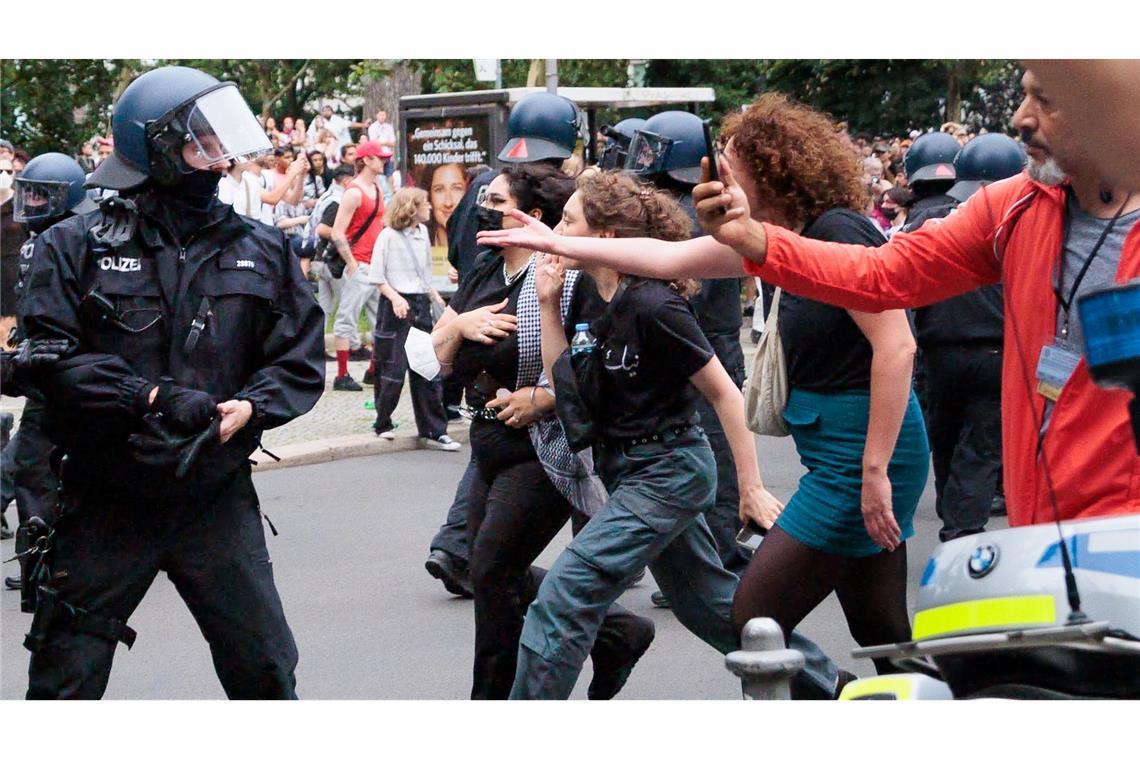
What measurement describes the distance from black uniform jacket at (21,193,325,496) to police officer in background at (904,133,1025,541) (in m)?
3.76

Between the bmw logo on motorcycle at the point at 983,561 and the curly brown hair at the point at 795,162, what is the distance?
1.88 meters

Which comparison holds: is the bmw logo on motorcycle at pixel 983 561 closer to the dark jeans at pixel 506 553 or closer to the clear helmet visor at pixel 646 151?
the dark jeans at pixel 506 553

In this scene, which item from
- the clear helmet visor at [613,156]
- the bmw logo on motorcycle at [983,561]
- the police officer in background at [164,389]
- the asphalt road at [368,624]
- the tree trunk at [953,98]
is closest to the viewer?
the bmw logo on motorcycle at [983,561]

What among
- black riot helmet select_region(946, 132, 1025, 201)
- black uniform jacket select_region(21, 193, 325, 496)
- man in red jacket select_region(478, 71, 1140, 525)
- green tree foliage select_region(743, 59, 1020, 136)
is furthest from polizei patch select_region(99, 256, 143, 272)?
green tree foliage select_region(743, 59, 1020, 136)

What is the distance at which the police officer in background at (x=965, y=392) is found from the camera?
723 cm

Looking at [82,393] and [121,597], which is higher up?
[82,393]

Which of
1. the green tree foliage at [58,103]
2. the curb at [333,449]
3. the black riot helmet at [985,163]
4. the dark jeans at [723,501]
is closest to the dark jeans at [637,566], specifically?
the dark jeans at [723,501]

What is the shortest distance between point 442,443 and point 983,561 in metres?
9.34

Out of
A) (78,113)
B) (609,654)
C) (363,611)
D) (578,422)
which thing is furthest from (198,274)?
(78,113)

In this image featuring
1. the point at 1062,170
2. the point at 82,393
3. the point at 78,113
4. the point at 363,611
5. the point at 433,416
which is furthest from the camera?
the point at 78,113

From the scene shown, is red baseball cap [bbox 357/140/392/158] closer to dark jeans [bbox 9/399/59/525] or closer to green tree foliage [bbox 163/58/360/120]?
dark jeans [bbox 9/399/59/525]
